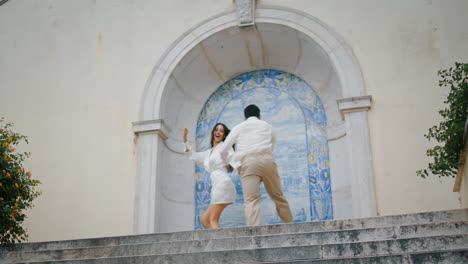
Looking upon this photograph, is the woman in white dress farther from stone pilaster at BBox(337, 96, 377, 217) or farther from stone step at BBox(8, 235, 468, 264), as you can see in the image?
stone step at BBox(8, 235, 468, 264)

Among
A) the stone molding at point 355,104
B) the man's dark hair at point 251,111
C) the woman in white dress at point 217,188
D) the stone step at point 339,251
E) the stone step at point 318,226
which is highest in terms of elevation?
the stone molding at point 355,104

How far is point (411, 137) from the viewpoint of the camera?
25.5 feet

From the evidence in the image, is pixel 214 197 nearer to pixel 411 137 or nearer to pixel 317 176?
pixel 317 176

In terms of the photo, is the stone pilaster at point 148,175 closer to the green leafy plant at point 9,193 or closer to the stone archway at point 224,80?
the stone archway at point 224,80

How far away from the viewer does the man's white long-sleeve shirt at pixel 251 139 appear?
6914 mm

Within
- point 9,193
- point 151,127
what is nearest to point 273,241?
point 9,193

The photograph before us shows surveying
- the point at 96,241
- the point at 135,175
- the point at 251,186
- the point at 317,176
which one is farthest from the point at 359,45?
the point at 96,241

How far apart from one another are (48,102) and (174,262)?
5.55 m

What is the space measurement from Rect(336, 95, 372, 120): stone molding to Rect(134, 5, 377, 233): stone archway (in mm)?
14

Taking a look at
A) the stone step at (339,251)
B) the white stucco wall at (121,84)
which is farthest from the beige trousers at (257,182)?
the stone step at (339,251)

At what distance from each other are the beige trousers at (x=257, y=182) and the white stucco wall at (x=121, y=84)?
149cm

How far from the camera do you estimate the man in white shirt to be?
22.0ft

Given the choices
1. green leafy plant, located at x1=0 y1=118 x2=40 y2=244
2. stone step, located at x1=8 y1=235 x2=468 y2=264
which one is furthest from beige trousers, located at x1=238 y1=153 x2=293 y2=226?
green leafy plant, located at x1=0 y1=118 x2=40 y2=244

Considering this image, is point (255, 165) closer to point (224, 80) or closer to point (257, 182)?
point (257, 182)
